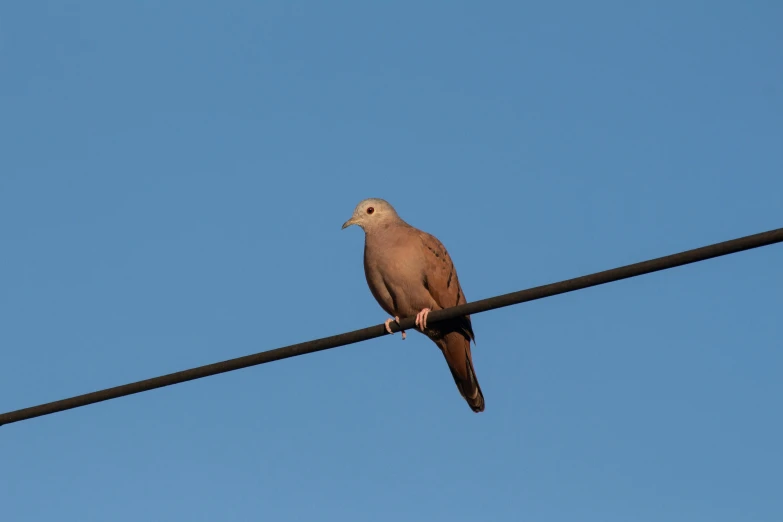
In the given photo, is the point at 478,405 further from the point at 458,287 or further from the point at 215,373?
the point at 215,373

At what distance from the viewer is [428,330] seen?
10562 mm

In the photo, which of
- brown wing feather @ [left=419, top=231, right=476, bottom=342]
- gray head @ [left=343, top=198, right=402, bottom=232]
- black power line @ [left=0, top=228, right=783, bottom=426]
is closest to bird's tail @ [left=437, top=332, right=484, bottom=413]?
brown wing feather @ [left=419, top=231, right=476, bottom=342]

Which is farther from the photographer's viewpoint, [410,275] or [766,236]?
[410,275]

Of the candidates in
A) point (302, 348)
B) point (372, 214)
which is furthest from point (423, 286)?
point (302, 348)

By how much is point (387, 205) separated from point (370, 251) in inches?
26.5

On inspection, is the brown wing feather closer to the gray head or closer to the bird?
the bird

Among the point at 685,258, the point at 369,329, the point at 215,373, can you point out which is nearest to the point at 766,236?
the point at 685,258

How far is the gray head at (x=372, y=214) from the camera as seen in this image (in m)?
11.2

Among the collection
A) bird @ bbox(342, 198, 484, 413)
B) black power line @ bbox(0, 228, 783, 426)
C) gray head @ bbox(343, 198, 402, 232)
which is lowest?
black power line @ bbox(0, 228, 783, 426)

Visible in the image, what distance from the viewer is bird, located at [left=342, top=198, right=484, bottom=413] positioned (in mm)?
10578

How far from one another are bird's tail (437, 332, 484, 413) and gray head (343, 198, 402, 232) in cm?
133

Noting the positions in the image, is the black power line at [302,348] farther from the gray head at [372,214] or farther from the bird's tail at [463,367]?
the gray head at [372,214]

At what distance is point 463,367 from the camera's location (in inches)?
420

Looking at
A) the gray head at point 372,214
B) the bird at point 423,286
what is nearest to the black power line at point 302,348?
the bird at point 423,286
